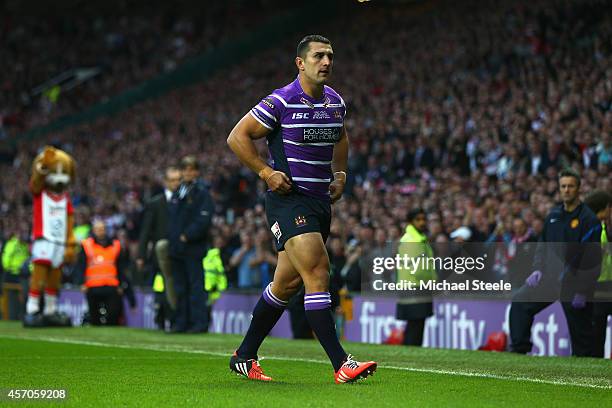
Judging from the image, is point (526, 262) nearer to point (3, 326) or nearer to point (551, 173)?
point (551, 173)

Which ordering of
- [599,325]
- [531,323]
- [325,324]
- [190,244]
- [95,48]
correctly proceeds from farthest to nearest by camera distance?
[95,48]
[190,244]
[531,323]
[599,325]
[325,324]

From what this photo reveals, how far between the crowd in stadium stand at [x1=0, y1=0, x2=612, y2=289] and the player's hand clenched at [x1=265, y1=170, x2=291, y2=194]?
7.16 metres

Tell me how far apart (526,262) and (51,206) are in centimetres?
670

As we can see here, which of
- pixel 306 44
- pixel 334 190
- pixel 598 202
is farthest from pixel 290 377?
pixel 598 202

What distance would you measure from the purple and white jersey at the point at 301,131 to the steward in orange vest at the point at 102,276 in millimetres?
11920

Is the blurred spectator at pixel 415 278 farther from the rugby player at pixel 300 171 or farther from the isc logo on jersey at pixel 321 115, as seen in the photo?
the isc logo on jersey at pixel 321 115

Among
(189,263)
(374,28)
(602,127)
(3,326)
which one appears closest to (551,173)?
(602,127)

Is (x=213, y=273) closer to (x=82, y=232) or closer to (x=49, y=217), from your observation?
(x=49, y=217)

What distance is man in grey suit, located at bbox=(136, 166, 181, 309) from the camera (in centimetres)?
1605

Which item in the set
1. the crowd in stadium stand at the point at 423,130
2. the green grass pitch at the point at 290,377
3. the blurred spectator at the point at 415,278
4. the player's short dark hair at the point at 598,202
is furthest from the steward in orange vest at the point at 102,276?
the player's short dark hair at the point at 598,202

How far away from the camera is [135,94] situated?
131 feet

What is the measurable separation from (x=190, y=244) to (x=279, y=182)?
758cm

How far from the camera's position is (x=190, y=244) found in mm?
15469

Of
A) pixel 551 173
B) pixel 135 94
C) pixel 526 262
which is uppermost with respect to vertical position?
pixel 135 94
